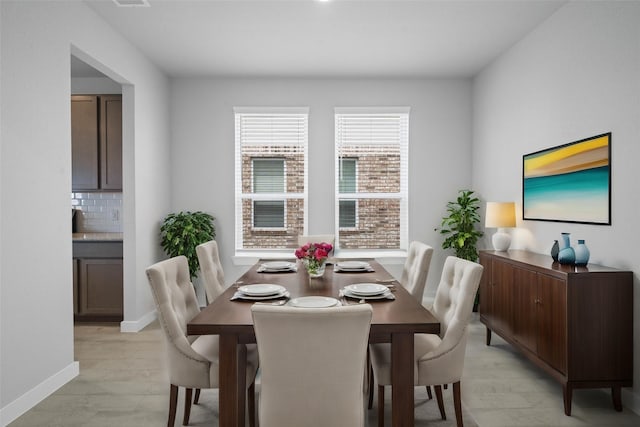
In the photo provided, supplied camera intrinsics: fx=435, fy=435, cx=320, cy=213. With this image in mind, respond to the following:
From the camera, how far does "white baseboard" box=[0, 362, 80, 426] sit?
2551 mm

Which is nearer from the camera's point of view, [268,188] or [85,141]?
[85,141]

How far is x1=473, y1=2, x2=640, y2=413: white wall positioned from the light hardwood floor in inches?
19.0

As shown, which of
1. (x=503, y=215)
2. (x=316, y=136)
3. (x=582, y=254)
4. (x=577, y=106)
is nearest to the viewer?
(x=582, y=254)

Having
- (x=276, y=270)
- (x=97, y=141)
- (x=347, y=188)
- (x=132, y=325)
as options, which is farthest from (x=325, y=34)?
(x=132, y=325)

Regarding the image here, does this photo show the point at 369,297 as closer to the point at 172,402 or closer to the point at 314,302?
the point at 314,302

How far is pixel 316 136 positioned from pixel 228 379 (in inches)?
161

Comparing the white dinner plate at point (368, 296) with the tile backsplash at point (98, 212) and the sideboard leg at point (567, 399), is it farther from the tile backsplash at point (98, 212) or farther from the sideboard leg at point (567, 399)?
the tile backsplash at point (98, 212)

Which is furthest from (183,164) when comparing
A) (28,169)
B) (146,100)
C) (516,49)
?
(516,49)

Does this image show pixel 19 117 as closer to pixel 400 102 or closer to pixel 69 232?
pixel 69 232

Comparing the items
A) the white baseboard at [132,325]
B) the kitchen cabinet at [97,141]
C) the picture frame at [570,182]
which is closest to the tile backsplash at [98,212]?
the kitchen cabinet at [97,141]

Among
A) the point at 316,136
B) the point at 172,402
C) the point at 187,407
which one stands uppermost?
the point at 316,136

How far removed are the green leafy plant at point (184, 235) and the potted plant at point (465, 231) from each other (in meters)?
2.89

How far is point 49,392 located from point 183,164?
323cm

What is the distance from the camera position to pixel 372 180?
568 centimetres
